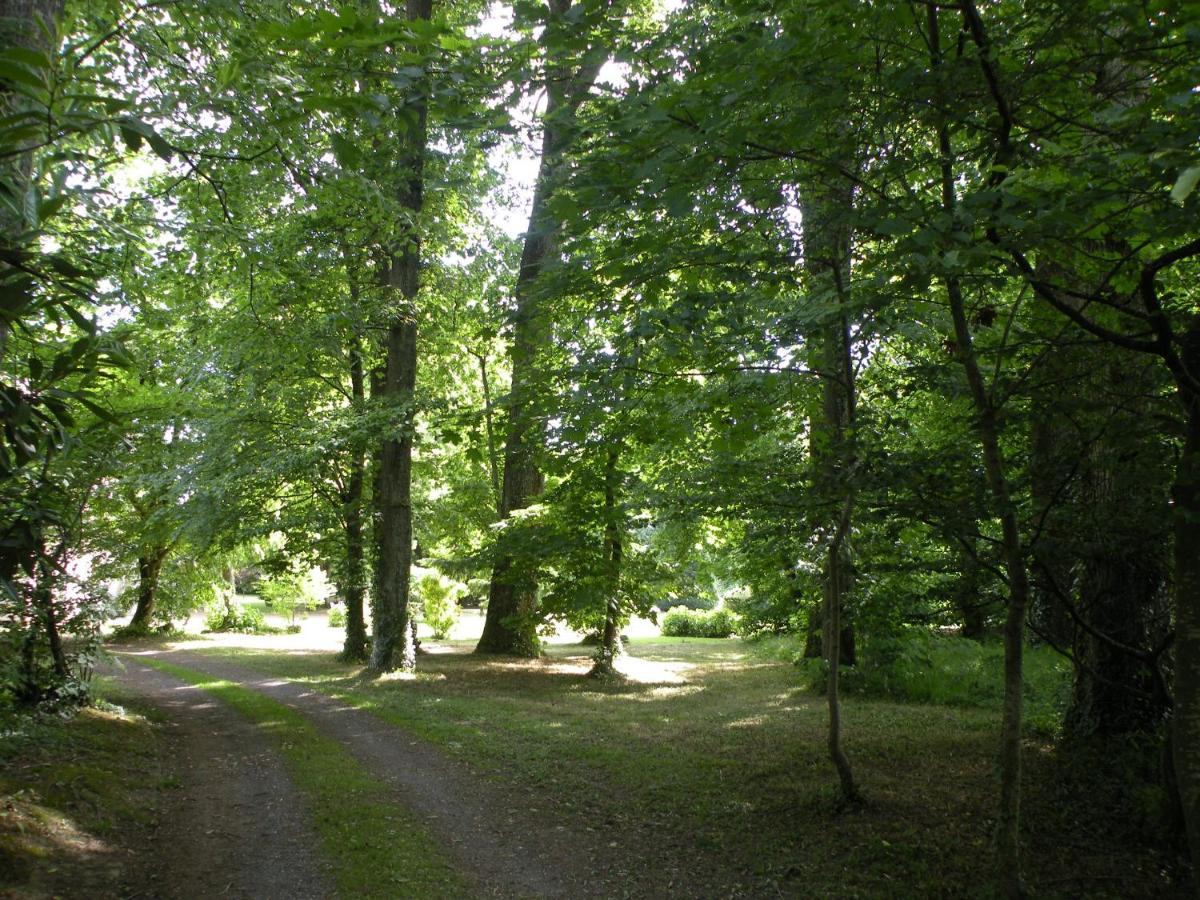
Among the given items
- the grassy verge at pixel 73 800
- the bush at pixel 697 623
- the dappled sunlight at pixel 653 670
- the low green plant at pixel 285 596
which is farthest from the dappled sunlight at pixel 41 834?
the bush at pixel 697 623

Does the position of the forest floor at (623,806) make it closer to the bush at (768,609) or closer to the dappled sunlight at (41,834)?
the dappled sunlight at (41,834)

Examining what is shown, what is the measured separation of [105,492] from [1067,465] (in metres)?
9.41

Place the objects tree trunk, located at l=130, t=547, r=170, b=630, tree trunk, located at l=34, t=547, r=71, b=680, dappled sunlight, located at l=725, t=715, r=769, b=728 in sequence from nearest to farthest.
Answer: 1. tree trunk, located at l=34, t=547, r=71, b=680
2. dappled sunlight, located at l=725, t=715, r=769, b=728
3. tree trunk, located at l=130, t=547, r=170, b=630

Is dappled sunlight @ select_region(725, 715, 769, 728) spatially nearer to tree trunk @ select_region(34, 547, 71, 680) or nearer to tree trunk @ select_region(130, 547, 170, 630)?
tree trunk @ select_region(34, 547, 71, 680)

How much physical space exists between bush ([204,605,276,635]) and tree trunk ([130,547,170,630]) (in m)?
2.62

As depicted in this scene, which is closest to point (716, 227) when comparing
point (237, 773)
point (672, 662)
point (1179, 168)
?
point (1179, 168)

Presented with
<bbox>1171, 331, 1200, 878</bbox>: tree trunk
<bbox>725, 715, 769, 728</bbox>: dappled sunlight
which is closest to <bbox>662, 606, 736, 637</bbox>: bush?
<bbox>725, 715, 769, 728</bbox>: dappled sunlight

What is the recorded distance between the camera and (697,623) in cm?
2714

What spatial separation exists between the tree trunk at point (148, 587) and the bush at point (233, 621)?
262 centimetres

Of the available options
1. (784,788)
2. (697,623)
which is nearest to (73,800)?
(784,788)

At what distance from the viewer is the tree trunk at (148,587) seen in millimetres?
19500

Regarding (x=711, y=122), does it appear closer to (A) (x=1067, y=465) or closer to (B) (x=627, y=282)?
(B) (x=627, y=282)

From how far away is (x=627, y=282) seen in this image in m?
4.33

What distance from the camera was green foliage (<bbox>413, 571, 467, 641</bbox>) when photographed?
68.5ft
